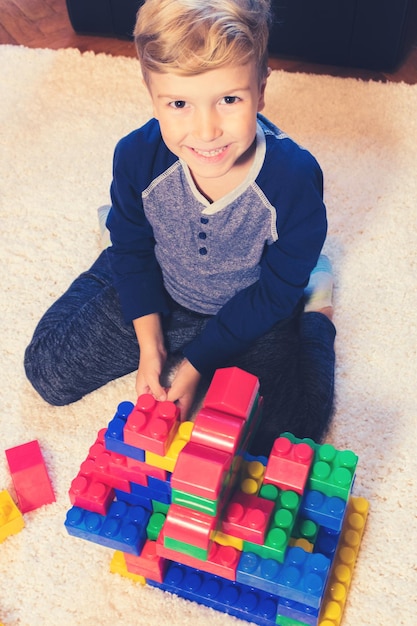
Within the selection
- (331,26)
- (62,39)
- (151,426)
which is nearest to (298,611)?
(151,426)

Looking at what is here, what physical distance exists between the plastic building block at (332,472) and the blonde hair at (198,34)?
44 centimetres

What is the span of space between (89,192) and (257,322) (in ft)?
1.92

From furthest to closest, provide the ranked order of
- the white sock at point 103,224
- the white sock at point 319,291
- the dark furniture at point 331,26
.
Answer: the dark furniture at point 331,26 < the white sock at point 103,224 < the white sock at point 319,291

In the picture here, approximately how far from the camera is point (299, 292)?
3.34 feet

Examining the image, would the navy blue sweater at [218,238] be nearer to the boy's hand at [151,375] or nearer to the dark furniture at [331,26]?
the boy's hand at [151,375]

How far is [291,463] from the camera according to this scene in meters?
0.80

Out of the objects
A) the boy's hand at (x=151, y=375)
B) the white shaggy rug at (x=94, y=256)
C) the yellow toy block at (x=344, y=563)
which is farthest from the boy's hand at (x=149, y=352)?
the yellow toy block at (x=344, y=563)

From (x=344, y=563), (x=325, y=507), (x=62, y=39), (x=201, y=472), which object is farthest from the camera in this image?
(x=62, y=39)

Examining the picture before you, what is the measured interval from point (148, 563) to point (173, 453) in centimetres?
20

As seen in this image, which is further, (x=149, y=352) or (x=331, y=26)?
(x=331, y=26)

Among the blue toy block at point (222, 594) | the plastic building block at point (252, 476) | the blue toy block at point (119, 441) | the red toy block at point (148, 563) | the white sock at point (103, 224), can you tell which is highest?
the blue toy block at point (119, 441)

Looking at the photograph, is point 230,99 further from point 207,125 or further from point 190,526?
point 190,526

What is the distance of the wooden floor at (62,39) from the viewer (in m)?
1.72

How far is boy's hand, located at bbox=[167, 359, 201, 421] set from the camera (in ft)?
3.44
